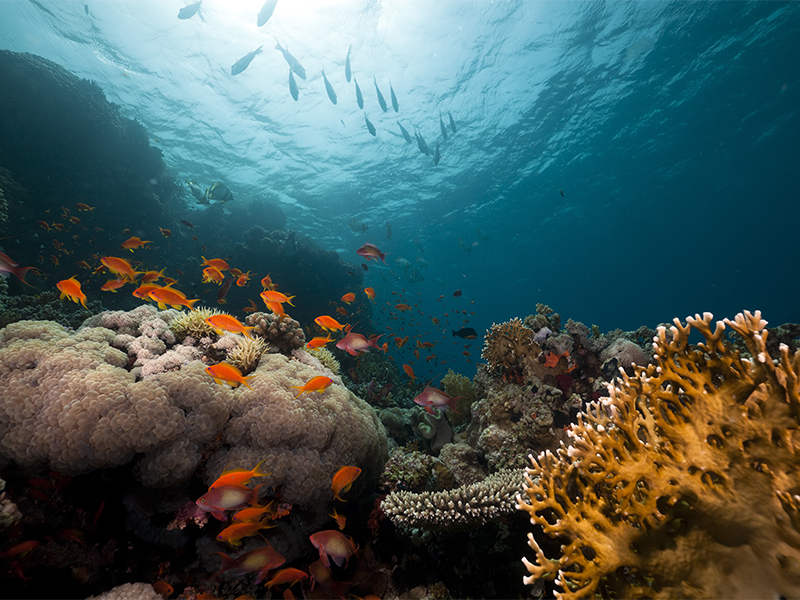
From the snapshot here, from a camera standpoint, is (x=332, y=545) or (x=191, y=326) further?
(x=191, y=326)

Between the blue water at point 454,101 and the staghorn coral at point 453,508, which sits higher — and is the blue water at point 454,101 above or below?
above

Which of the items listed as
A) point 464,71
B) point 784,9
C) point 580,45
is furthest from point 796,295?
point 464,71

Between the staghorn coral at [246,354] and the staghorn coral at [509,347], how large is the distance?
5.04 meters

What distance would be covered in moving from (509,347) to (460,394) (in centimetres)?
238

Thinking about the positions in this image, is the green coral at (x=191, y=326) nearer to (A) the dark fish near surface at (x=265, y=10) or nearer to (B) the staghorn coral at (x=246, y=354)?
(B) the staghorn coral at (x=246, y=354)

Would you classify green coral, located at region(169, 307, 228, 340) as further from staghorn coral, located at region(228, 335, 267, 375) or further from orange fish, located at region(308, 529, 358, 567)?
orange fish, located at region(308, 529, 358, 567)

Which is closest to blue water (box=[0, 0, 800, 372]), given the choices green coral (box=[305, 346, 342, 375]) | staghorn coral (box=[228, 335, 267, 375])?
green coral (box=[305, 346, 342, 375])

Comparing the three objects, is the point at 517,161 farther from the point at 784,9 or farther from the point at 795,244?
the point at 795,244

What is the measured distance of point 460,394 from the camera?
858 centimetres

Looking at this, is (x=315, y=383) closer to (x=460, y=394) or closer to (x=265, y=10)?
(x=460, y=394)

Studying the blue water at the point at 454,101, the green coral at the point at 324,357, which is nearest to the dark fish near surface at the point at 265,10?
the blue water at the point at 454,101

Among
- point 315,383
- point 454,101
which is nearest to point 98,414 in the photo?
point 315,383

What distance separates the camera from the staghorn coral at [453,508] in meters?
3.43

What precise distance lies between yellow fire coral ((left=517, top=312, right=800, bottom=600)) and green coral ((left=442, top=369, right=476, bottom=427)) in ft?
19.6
